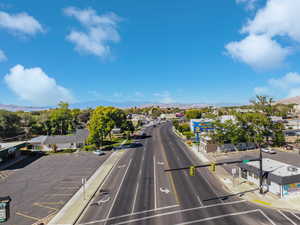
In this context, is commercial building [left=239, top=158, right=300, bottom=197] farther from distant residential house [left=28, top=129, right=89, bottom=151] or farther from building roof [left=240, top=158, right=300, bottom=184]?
distant residential house [left=28, top=129, right=89, bottom=151]

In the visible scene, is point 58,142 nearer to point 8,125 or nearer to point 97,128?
point 97,128

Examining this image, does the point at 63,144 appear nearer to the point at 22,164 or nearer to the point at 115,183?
the point at 22,164

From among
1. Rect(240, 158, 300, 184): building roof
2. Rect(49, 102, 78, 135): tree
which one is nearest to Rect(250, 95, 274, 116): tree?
Rect(240, 158, 300, 184): building roof

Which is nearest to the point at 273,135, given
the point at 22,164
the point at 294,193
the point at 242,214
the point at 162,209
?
the point at 294,193

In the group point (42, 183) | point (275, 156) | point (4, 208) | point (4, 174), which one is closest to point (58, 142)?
point (4, 174)

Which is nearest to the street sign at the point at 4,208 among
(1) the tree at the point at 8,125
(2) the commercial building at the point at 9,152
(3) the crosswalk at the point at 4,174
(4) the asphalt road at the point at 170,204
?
(4) the asphalt road at the point at 170,204

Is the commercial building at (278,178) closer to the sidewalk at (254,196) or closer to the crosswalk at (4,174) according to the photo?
the sidewalk at (254,196)
